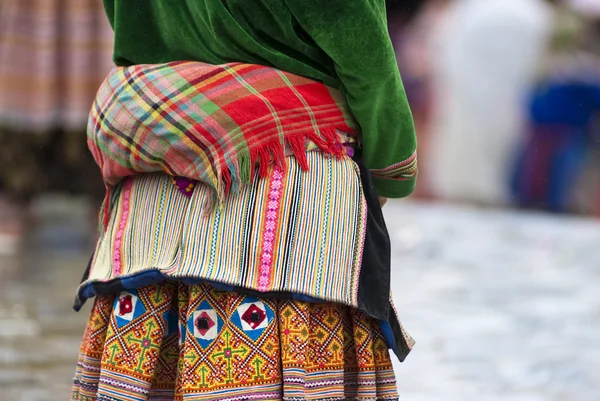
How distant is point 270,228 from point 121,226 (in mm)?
329

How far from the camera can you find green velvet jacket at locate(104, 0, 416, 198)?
1911 millimetres

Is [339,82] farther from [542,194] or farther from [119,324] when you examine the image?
[542,194]

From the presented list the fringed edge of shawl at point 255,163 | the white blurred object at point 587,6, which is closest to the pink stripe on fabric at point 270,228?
the fringed edge of shawl at point 255,163

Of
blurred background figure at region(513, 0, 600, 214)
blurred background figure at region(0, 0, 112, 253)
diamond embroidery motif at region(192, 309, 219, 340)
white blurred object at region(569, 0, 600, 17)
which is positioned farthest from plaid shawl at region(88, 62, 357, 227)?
white blurred object at region(569, 0, 600, 17)

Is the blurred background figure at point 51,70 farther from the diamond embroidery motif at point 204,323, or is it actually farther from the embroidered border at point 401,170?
the diamond embroidery motif at point 204,323

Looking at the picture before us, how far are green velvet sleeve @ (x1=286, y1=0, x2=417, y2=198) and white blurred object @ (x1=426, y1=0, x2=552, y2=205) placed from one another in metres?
6.33

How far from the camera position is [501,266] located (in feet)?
20.2

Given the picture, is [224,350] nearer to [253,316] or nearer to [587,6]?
[253,316]

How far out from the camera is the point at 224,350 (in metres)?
1.92

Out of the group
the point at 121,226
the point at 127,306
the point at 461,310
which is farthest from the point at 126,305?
the point at 461,310

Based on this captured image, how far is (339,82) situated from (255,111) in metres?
0.19

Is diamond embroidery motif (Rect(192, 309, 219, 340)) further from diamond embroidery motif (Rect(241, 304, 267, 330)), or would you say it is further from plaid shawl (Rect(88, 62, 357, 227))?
plaid shawl (Rect(88, 62, 357, 227))

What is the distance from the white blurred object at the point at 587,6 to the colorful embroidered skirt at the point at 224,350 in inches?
277

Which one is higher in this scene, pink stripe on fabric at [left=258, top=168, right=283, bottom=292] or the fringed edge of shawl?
the fringed edge of shawl
